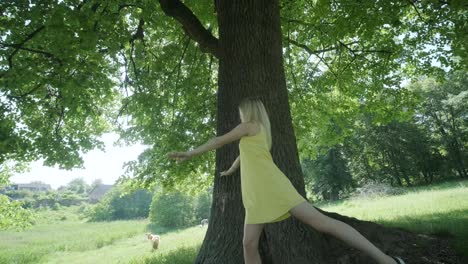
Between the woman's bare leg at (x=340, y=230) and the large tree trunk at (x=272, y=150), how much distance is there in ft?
4.16

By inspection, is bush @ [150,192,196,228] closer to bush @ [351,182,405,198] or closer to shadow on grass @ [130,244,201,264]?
bush @ [351,182,405,198]

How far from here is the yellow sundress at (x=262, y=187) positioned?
3.40 metres

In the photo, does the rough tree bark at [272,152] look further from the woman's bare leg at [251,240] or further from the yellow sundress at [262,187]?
the yellow sundress at [262,187]

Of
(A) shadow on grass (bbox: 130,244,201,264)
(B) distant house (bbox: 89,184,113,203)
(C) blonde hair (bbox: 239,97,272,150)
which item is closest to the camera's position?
(C) blonde hair (bbox: 239,97,272,150)

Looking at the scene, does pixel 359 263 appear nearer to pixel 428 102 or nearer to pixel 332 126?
pixel 332 126

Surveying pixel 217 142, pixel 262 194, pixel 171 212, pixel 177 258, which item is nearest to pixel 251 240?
Result: pixel 262 194

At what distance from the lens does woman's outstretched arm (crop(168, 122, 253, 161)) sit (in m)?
3.31

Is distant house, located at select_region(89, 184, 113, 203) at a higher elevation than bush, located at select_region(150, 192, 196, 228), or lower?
higher

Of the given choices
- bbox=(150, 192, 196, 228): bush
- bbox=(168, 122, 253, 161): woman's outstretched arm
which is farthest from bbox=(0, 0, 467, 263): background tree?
bbox=(150, 192, 196, 228): bush

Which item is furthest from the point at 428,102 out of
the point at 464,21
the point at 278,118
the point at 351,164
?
the point at 278,118

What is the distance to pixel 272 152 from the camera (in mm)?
4969

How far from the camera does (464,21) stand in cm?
903

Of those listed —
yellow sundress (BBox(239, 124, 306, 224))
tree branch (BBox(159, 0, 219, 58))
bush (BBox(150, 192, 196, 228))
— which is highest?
tree branch (BBox(159, 0, 219, 58))

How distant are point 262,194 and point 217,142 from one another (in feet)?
2.29
